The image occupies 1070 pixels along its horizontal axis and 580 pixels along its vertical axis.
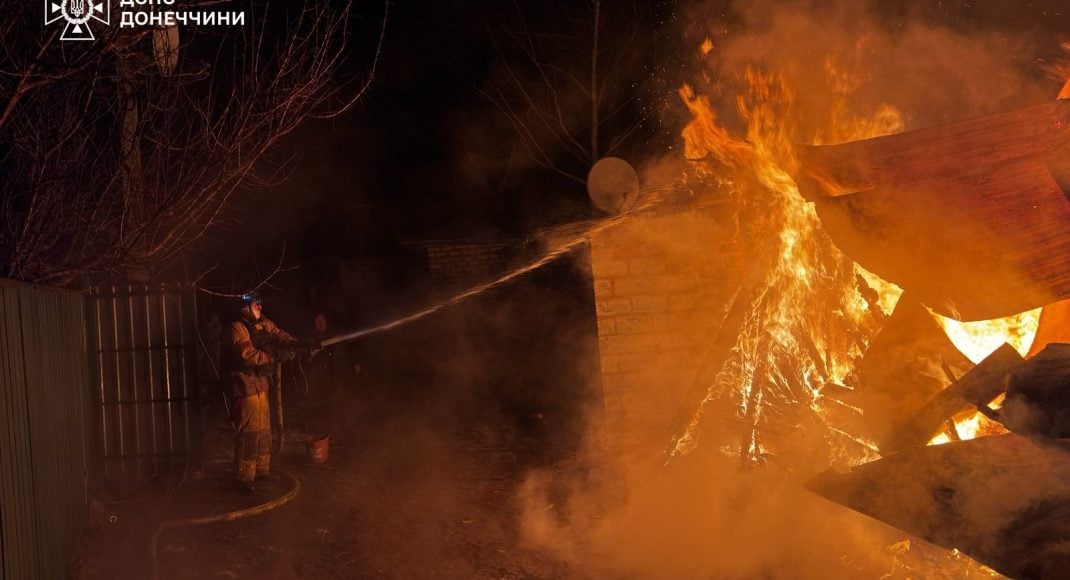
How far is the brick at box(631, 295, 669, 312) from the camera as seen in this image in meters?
7.71

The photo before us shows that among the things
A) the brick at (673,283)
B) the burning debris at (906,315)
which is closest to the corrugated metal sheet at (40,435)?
the burning debris at (906,315)

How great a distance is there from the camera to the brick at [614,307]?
7727 millimetres

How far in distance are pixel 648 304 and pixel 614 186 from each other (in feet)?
4.32

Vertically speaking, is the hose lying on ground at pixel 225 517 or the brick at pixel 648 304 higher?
the brick at pixel 648 304

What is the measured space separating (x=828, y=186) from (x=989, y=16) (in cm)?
206

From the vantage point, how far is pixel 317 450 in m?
9.12

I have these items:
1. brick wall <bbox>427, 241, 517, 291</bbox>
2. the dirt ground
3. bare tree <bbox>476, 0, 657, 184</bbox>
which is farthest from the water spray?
bare tree <bbox>476, 0, 657, 184</bbox>

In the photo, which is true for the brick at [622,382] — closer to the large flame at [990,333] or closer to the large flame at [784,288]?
the large flame at [784,288]

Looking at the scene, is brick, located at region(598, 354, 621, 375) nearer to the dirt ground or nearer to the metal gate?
the dirt ground

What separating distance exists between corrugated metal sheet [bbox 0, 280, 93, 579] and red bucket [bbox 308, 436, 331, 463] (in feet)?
9.27

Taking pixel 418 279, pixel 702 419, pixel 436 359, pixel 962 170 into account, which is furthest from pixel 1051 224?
pixel 418 279

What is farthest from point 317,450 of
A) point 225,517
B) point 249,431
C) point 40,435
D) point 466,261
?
point 466,261

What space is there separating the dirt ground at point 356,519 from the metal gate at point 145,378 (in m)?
0.50
